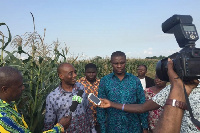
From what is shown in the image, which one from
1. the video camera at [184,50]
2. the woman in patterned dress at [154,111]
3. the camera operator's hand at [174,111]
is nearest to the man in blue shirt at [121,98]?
the woman in patterned dress at [154,111]

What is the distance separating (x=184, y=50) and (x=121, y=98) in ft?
5.77

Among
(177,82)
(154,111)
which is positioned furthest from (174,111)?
(154,111)

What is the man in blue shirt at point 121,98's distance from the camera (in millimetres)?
2979

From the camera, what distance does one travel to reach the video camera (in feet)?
4.18

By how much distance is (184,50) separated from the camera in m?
1.37

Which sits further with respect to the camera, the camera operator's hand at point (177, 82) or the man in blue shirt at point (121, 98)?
the man in blue shirt at point (121, 98)

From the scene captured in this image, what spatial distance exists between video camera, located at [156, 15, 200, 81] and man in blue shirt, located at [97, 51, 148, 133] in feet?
4.90

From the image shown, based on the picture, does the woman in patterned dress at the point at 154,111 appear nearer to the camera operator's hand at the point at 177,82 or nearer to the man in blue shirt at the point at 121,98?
the man in blue shirt at the point at 121,98

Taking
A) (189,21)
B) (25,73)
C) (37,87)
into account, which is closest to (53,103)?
(37,87)

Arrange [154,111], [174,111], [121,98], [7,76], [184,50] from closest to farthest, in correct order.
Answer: [174,111] < [184,50] < [7,76] < [121,98] < [154,111]

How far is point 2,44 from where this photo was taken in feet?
9.32

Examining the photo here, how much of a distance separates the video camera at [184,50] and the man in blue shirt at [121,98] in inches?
58.8

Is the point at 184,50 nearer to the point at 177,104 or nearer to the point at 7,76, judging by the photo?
the point at 177,104

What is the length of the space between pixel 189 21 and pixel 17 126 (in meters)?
1.44
